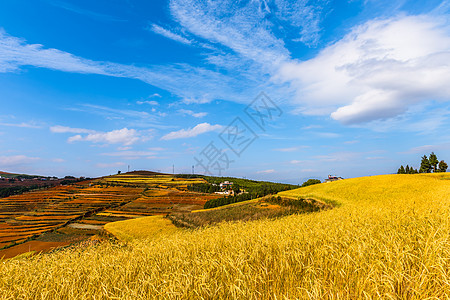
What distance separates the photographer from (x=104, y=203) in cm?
7300

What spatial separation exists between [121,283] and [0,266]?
193 inches

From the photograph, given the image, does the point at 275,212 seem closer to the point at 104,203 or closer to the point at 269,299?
the point at 269,299

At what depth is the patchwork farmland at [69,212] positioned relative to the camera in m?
42.7

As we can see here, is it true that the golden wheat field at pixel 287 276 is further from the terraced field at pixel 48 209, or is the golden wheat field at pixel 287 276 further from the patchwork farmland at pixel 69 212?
the terraced field at pixel 48 209

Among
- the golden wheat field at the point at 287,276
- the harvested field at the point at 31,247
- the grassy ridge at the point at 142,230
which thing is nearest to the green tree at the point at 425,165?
the grassy ridge at the point at 142,230

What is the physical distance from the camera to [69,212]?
6344 cm

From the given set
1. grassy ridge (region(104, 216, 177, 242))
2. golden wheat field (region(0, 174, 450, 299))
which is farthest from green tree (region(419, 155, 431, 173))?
golden wheat field (region(0, 174, 450, 299))

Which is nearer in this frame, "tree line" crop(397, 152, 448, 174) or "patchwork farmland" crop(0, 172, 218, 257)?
"patchwork farmland" crop(0, 172, 218, 257)

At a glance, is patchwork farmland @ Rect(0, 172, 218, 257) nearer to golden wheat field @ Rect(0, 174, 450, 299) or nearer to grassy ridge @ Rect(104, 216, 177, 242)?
grassy ridge @ Rect(104, 216, 177, 242)

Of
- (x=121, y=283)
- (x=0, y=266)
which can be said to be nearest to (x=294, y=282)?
(x=121, y=283)

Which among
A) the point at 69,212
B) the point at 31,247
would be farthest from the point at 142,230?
the point at 69,212

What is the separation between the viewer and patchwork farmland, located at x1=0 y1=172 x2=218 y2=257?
42719 mm

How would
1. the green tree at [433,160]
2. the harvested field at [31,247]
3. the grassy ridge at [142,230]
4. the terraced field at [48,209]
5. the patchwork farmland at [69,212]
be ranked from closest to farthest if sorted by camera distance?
the grassy ridge at [142,230] < the harvested field at [31,247] < the patchwork farmland at [69,212] < the terraced field at [48,209] < the green tree at [433,160]

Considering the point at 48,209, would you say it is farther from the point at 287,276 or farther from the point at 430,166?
the point at 430,166
